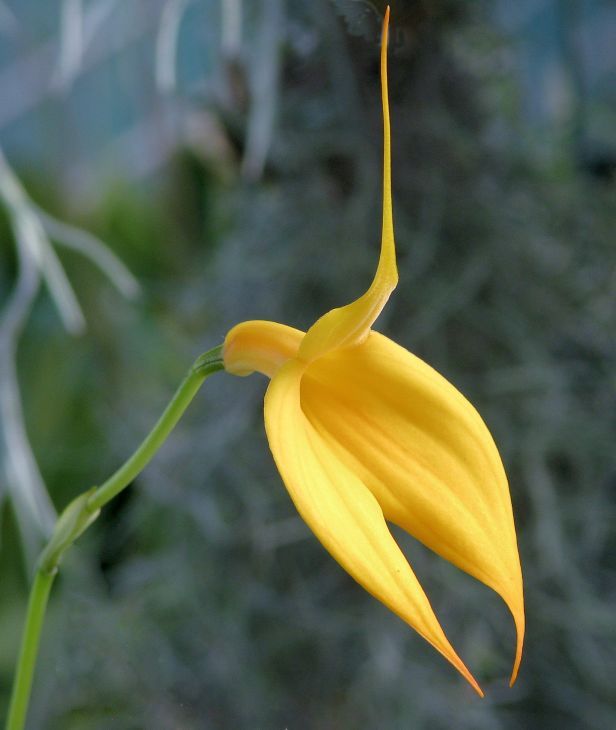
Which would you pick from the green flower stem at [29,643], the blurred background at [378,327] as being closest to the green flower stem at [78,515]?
the green flower stem at [29,643]

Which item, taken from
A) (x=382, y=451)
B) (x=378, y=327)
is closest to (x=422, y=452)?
(x=382, y=451)

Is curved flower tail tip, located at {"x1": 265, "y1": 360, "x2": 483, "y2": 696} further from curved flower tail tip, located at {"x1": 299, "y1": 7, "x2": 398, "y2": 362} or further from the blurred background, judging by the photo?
the blurred background

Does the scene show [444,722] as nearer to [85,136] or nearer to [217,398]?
[217,398]

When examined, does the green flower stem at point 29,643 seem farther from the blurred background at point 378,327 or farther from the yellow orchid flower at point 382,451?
the blurred background at point 378,327

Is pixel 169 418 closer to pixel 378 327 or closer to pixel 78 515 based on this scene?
pixel 78 515

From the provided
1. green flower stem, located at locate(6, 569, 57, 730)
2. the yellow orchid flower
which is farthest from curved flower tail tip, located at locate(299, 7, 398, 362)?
green flower stem, located at locate(6, 569, 57, 730)

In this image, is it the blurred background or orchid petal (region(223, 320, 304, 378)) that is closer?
orchid petal (region(223, 320, 304, 378))

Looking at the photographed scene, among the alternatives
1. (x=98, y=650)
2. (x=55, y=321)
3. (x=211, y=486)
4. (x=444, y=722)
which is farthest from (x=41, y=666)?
(x=55, y=321)
